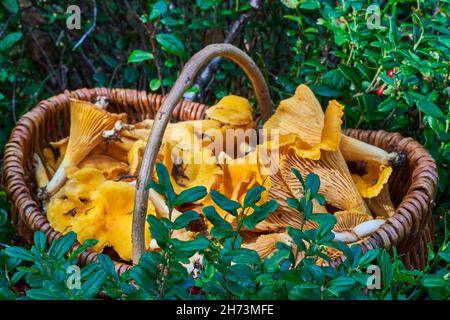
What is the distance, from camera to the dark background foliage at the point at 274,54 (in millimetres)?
2084

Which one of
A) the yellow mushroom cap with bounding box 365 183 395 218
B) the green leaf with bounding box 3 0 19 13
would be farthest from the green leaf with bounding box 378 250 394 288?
the green leaf with bounding box 3 0 19 13

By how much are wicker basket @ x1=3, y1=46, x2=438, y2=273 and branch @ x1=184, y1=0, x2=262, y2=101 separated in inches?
10.0

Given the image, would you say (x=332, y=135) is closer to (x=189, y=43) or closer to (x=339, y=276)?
(x=339, y=276)

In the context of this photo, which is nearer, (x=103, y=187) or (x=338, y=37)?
(x=103, y=187)

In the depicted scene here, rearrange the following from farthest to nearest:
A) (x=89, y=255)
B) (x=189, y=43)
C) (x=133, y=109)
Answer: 1. (x=189, y=43)
2. (x=133, y=109)
3. (x=89, y=255)

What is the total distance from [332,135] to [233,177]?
0.32 m

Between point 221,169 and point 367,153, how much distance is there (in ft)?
1.44

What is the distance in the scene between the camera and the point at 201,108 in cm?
237

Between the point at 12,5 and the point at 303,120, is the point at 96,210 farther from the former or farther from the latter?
the point at 12,5

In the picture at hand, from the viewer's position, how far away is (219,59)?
2670mm

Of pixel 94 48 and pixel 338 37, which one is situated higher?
pixel 338 37

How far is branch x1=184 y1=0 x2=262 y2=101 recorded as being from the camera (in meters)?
2.58
